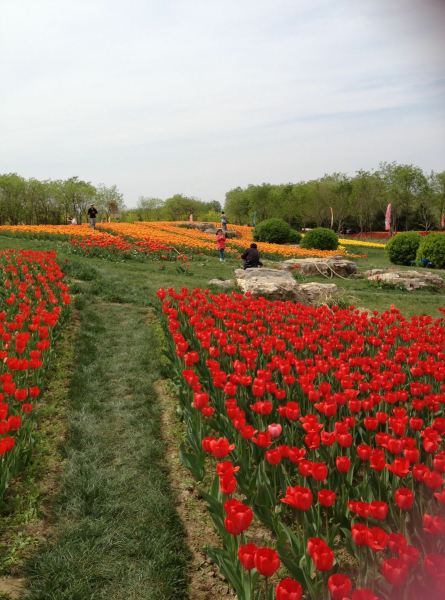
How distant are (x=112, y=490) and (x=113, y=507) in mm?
257

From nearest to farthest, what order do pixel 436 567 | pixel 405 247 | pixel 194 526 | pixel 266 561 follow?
pixel 436 567
pixel 266 561
pixel 194 526
pixel 405 247

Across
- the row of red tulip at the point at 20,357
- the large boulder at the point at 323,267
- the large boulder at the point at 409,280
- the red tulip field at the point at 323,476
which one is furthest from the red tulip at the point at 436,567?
the large boulder at the point at 323,267

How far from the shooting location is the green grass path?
311cm

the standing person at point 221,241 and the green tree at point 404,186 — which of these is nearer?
the standing person at point 221,241

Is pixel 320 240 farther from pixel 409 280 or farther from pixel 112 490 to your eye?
pixel 112 490

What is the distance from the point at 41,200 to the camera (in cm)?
6272

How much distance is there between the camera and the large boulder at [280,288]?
1170 centimetres

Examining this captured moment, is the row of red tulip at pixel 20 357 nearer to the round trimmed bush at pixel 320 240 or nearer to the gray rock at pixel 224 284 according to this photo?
the gray rock at pixel 224 284

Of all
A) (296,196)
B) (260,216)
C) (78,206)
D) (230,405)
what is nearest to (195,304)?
(230,405)

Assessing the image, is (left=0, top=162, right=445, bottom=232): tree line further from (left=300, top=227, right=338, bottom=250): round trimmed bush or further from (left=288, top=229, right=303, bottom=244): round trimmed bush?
(left=300, top=227, right=338, bottom=250): round trimmed bush

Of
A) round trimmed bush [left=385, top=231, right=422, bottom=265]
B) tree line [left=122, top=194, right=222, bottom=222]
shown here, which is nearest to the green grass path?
round trimmed bush [left=385, top=231, right=422, bottom=265]

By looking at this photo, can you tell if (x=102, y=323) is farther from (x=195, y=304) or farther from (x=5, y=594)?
(x=5, y=594)

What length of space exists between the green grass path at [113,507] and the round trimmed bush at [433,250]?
20243 mm

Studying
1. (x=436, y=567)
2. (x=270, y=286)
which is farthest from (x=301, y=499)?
(x=270, y=286)
